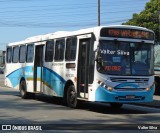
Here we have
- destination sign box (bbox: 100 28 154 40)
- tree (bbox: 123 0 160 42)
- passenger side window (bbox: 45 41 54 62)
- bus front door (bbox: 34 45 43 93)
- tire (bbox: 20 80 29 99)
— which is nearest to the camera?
destination sign box (bbox: 100 28 154 40)

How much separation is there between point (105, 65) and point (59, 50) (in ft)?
12.0

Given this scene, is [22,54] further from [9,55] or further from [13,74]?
[9,55]

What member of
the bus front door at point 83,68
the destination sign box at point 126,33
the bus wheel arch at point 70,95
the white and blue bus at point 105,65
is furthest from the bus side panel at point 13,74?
the destination sign box at point 126,33

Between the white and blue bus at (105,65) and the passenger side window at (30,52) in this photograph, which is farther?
the passenger side window at (30,52)

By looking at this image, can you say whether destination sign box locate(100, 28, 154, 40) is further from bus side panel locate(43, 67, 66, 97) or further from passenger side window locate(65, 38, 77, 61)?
bus side panel locate(43, 67, 66, 97)

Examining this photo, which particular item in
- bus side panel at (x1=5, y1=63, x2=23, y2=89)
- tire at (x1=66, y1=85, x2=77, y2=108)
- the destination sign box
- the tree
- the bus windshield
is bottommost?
tire at (x1=66, y1=85, x2=77, y2=108)

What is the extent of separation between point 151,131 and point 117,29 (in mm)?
5869

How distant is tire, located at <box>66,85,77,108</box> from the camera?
18.0 metres

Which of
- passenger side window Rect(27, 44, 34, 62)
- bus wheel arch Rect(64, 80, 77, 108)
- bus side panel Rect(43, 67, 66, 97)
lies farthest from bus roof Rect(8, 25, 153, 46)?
bus wheel arch Rect(64, 80, 77, 108)

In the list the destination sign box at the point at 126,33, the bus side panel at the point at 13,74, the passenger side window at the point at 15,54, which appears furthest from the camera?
the passenger side window at the point at 15,54

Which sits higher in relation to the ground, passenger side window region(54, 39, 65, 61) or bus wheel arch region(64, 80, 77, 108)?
passenger side window region(54, 39, 65, 61)

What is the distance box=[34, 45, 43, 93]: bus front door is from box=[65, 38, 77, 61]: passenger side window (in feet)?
10.1

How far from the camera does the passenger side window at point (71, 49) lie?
18016mm

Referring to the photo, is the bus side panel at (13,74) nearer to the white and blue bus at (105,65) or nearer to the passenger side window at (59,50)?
the passenger side window at (59,50)
